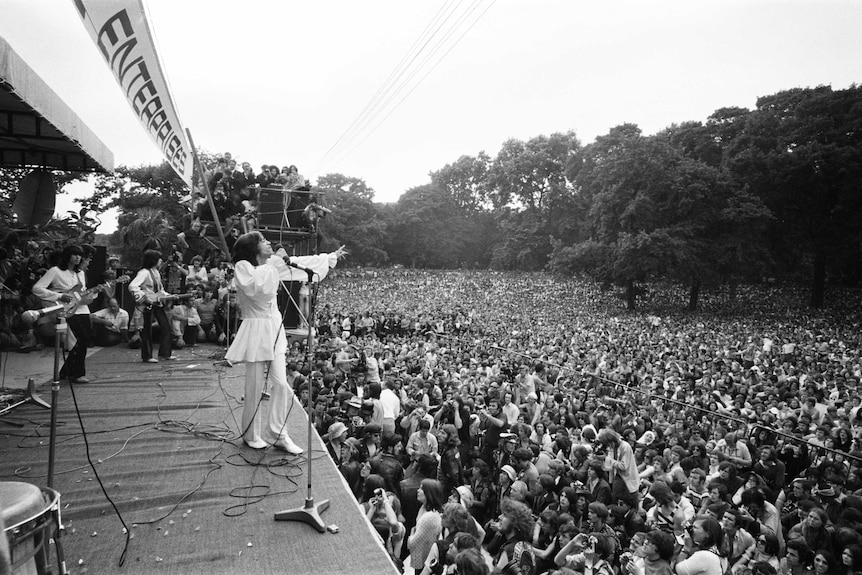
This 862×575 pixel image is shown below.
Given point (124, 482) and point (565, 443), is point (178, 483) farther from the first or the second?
point (565, 443)

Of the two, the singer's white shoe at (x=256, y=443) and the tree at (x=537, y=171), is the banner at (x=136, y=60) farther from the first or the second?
the tree at (x=537, y=171)

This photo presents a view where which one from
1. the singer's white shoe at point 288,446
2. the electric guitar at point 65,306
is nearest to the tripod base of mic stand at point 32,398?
the electric guitar at point 65,306

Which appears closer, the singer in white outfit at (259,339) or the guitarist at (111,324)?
the singer in white outfit at (259,339)

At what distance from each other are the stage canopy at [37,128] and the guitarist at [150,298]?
1161mm

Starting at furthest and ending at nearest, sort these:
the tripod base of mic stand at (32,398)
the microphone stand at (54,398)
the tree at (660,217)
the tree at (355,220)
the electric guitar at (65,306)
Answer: the tree at (355,220), the tree at (660,217), the tripod base of mic stand at (32,398), the electric guitar at (65,306), the microphone stand at (54,398)

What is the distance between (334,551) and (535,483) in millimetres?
2845

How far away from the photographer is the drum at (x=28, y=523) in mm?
1713

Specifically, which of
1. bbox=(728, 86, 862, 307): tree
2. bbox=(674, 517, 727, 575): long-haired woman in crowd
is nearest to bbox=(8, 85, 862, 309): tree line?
bbox=(728, 86, 862, 307): tree

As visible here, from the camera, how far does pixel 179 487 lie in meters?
3.33

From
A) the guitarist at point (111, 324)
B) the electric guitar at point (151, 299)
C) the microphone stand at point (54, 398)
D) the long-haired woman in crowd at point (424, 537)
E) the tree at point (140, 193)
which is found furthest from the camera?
the tree at point (140, 193)

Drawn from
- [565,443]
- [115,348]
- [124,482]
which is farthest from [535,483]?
[115,348]

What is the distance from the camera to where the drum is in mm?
1713

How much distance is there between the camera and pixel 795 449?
23.4 ft

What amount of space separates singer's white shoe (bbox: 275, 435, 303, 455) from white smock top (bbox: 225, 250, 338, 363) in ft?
2.19
